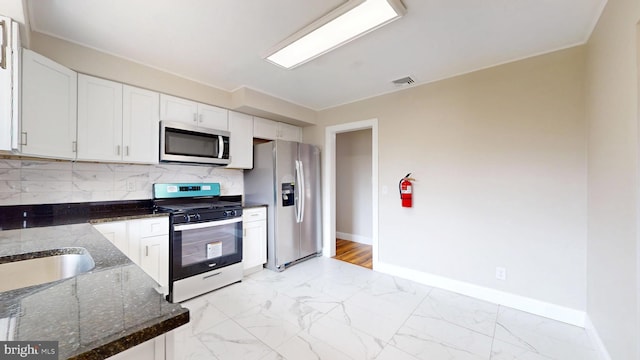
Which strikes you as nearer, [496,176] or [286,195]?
[496,176]

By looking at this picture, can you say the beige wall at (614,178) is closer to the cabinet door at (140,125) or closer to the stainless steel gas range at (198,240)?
the stainless steel gas range at (198,240)

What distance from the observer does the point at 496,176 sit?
2.43 meters

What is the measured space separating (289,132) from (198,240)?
83.0 inches

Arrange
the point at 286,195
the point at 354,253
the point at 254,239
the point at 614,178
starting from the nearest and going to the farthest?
the point at 614,178 < the point at 254,239 < the point at 286,195 < the point at 354,253

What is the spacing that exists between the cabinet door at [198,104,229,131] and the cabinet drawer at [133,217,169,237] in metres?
1.17

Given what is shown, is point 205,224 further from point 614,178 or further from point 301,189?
point 614,178

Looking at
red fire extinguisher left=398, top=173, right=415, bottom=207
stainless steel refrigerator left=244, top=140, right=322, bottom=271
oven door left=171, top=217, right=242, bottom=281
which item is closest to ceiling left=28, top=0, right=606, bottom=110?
stainless steel refrigerator left=244, top=140, right=322, bottom=271

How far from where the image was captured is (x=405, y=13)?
5.55ft

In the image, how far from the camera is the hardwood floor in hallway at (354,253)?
3.65 meters

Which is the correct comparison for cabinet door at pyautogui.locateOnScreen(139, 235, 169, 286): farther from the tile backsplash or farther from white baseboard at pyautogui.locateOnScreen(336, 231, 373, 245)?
white baseboard at pyautogui.locateOnScreen(336, 231, 373, 245)

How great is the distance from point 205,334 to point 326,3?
2.61 m

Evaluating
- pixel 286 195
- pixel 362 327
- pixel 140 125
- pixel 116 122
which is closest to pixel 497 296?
pixel 362 327

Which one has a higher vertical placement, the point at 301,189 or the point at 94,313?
the point at 301,189
